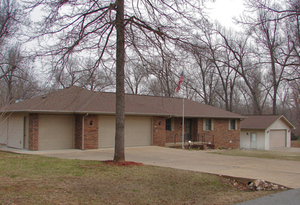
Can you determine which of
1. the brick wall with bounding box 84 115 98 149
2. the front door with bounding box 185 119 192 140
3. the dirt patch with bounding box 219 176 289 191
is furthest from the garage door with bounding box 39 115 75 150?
the dirt patch with bounding box 219 176 289 191

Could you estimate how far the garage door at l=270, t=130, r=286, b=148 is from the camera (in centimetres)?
3234

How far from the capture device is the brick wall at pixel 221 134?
25406 mm

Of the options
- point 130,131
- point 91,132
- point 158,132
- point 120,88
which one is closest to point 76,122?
point 91,132

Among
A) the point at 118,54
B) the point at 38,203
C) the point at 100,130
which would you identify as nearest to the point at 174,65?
the point at 118,54

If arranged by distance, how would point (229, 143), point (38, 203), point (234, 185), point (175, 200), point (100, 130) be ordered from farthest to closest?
point (229, 143)
point (100, 130)
point (234, 185)
point (175, 200)
point (38, 203)

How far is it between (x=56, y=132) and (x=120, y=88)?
26.7 feet

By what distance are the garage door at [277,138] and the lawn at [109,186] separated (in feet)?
83.7

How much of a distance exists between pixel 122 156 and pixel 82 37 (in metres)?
4.67

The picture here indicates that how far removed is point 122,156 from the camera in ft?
35.9

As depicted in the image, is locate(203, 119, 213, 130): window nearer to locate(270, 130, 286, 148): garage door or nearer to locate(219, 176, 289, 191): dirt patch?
locate(270, 130, 286, 148): garage door

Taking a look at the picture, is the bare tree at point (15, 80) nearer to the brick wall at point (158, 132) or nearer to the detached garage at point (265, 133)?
the brick wall at point (158, 132)

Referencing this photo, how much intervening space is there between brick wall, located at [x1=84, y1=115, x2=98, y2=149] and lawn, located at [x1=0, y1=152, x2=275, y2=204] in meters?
7.05

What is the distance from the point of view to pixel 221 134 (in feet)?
87.1

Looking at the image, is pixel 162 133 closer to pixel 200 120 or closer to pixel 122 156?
pixel 200 120
